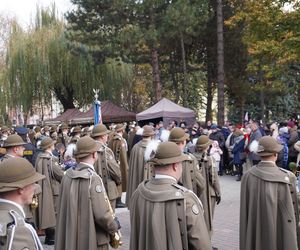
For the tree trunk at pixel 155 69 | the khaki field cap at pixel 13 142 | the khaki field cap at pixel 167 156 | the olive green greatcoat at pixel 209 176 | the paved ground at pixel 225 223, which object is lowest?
the paved ground at pixel 225 223

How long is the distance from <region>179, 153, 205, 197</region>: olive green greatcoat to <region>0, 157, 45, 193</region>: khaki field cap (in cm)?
378

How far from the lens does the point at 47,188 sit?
787 cm

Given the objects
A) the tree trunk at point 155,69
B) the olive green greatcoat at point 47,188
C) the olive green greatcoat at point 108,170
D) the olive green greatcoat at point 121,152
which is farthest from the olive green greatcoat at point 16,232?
the tree trunk at point 155,69

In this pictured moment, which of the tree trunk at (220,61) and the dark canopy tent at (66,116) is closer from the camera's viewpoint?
the tree trunk at (220,61)

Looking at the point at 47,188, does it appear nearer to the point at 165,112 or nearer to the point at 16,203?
the point at 16,203

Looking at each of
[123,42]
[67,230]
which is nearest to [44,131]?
[123,42]

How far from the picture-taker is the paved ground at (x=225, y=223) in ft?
25.1

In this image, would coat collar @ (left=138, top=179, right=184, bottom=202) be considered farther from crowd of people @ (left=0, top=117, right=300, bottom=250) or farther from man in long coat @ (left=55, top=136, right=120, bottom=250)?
man in long coat @ (left=55, top=136, right=120, bottom=250)

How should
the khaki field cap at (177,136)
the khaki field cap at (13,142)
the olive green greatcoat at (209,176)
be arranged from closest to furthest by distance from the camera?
the khaki field cap at (177,136)
the khaki field cap at (13,142)
the olive green greatcoat at (209,176)

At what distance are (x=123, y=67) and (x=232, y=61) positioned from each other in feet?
23.8

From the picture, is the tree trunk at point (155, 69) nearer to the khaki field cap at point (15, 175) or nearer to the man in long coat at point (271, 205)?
the man in long coat at point (271, 205)

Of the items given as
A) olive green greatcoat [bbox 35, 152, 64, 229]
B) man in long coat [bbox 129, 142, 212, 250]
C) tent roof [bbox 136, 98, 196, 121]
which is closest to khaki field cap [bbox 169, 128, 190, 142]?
man in long coat [bbox 129, 142, 212, 250]

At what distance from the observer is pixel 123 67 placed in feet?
103

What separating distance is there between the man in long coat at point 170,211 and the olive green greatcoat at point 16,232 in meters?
1.24
